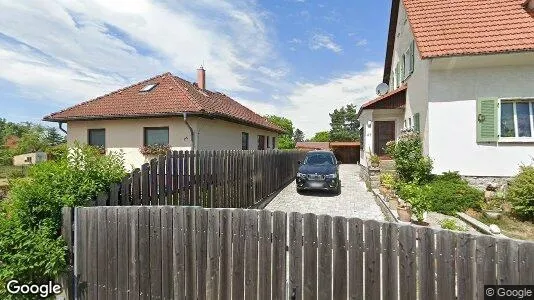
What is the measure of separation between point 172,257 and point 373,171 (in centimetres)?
1112

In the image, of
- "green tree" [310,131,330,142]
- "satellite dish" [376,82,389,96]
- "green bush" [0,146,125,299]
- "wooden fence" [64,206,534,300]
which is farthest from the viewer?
"green tree" [310,131,330,142]

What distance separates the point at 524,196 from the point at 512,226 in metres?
1.11

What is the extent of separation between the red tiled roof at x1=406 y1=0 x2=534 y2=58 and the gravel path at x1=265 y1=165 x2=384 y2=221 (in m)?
5.57

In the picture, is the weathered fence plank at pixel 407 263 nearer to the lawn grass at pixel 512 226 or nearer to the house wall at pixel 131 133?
the lawn grass at pixel 512 226

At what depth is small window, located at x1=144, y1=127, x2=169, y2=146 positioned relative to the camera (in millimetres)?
14359

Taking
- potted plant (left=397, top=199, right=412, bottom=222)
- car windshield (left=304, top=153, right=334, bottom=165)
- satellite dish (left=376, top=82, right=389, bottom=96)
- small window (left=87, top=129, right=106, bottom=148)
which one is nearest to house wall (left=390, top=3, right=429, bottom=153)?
satellite dish (left=376, top=82, right=389, bottom=96)

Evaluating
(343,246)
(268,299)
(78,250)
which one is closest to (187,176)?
(78,250)

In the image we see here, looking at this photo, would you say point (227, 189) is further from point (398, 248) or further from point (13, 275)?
point (398, 248)

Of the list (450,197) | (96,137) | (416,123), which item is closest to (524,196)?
(450,197)

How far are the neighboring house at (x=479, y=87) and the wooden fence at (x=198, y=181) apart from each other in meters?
6.52

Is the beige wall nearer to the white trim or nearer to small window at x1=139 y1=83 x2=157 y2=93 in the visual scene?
small window at x1=139 y1=83 x2=157 y2=93

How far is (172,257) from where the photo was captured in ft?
12.2

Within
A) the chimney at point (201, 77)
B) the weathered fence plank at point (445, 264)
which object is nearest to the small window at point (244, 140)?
the chimney at point (201, 77)

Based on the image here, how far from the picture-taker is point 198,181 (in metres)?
6.59
